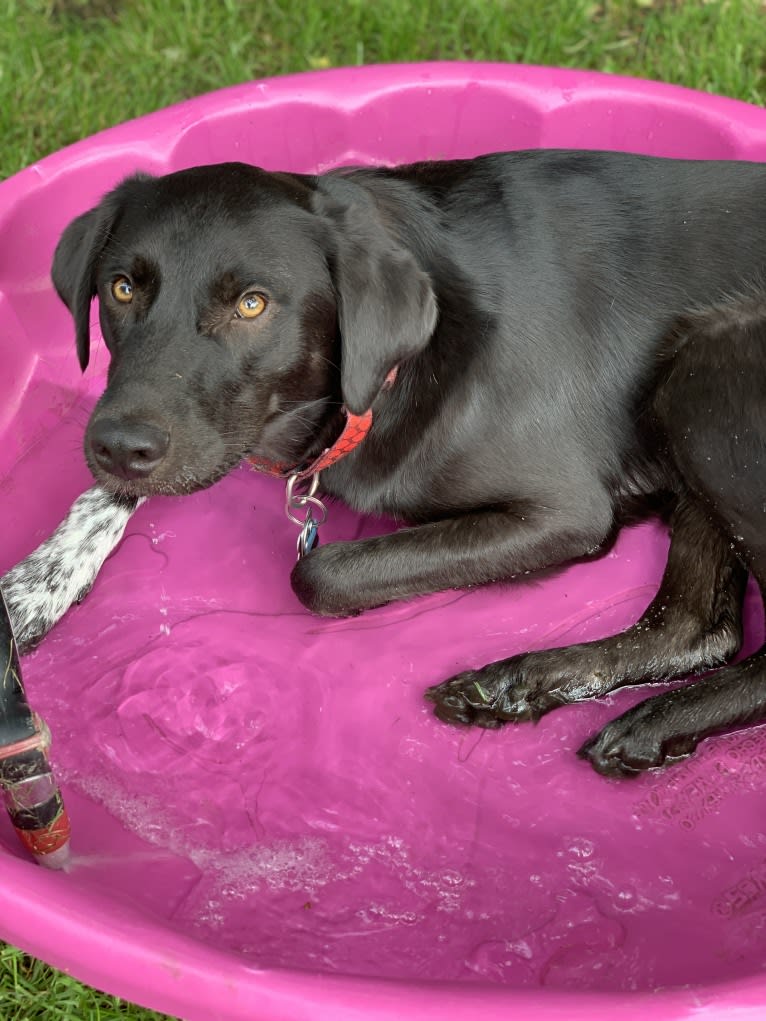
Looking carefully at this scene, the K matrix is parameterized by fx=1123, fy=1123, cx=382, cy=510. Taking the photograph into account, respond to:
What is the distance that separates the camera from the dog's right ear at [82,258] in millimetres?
2547

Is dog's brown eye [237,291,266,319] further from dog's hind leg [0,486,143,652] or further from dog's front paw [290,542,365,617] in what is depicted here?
dog's hind leg [0,486,143,652]

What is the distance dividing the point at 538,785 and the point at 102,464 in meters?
1.33

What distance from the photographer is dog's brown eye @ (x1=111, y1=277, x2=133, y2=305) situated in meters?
2.39

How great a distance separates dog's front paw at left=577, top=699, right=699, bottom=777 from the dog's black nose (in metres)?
1.29

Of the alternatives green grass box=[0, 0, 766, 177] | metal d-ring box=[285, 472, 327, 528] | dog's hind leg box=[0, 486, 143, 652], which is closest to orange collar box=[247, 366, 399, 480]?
metal d-ring box=[285, 472, 327, 528]

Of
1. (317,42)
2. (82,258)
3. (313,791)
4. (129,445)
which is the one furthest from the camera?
(317,42)

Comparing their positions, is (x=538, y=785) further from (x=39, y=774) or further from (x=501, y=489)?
(x=39, y=774)

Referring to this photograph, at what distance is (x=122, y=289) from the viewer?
241cm

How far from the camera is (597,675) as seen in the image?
112 inches

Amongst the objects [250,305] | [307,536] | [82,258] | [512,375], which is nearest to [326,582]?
[307,536]

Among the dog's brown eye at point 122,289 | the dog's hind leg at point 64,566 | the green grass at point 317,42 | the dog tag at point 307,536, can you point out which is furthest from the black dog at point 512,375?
the green grass at point 317,42

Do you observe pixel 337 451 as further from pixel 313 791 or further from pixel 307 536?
pixel 313 791

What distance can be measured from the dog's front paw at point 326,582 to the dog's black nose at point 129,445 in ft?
2.25

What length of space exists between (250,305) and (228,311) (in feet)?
0.17
